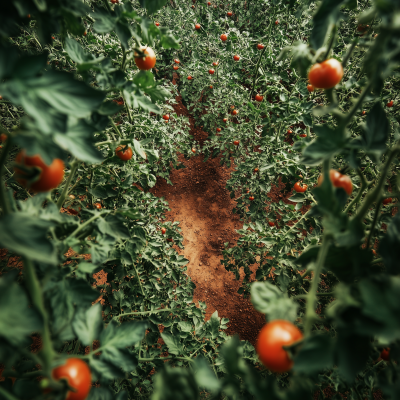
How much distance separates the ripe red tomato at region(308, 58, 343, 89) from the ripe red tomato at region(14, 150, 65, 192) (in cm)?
85

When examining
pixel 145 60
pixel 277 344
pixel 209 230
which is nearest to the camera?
pixel 277 344

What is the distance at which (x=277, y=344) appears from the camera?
563 mm

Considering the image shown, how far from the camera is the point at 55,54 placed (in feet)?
8.00

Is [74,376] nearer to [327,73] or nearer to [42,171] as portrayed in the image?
[42,171]

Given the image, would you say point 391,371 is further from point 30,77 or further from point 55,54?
point 55,54

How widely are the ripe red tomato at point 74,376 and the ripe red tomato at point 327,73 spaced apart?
1109mm

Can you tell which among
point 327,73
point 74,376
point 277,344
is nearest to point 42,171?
point 74,376

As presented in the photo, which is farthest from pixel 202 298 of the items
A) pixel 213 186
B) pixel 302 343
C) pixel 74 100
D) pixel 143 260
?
pixel 74 100

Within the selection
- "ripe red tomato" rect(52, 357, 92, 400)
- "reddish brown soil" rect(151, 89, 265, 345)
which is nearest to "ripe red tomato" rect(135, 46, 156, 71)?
"ripe red tomato" rect(52, 357, 92, 400)

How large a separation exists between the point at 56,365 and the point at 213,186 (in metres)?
3.92

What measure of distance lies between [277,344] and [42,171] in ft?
2.41

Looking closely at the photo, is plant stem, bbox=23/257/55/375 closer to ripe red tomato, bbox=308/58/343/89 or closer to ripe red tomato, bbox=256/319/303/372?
ripe red tomato, bbox=256/319/303/372

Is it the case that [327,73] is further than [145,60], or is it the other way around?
[145,60]

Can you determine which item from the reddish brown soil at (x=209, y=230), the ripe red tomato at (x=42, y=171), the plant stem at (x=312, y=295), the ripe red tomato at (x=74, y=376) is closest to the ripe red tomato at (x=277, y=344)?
the plant stem at (x=312, y=295)
